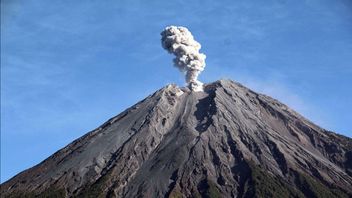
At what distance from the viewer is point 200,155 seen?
133m

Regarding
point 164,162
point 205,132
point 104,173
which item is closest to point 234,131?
point 205,132

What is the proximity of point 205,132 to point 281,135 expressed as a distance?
14.0 m

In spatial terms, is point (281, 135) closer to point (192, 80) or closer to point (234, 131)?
point (234, 131)

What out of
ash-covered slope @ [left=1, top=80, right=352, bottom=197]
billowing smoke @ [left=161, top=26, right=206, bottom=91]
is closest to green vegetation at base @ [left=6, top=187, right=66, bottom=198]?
ash-covered slope @ [left=1, top=80, right=352, bottom=197]

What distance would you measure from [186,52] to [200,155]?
3147 centimetres

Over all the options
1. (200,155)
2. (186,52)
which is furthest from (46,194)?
(186,52)

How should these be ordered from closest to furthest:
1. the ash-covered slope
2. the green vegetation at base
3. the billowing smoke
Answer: the green vegetation at base, the ash-covered slope, the billowing smoke

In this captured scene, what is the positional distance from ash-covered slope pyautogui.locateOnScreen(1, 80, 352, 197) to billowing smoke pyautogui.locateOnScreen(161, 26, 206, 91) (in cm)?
411

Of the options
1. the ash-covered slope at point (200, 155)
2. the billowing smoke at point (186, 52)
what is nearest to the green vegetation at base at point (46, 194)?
the ash-covered slope at point (200, 155)

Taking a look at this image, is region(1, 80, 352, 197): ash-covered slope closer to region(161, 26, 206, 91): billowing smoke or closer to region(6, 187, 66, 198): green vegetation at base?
region(6, 187, 66, 198): green vegetation at base

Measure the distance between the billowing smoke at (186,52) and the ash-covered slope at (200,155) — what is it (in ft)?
13.5

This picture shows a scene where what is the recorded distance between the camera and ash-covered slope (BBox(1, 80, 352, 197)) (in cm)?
12738

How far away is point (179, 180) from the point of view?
126688 millimetres

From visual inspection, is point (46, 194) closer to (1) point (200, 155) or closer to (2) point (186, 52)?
(1) point (200, 155)
